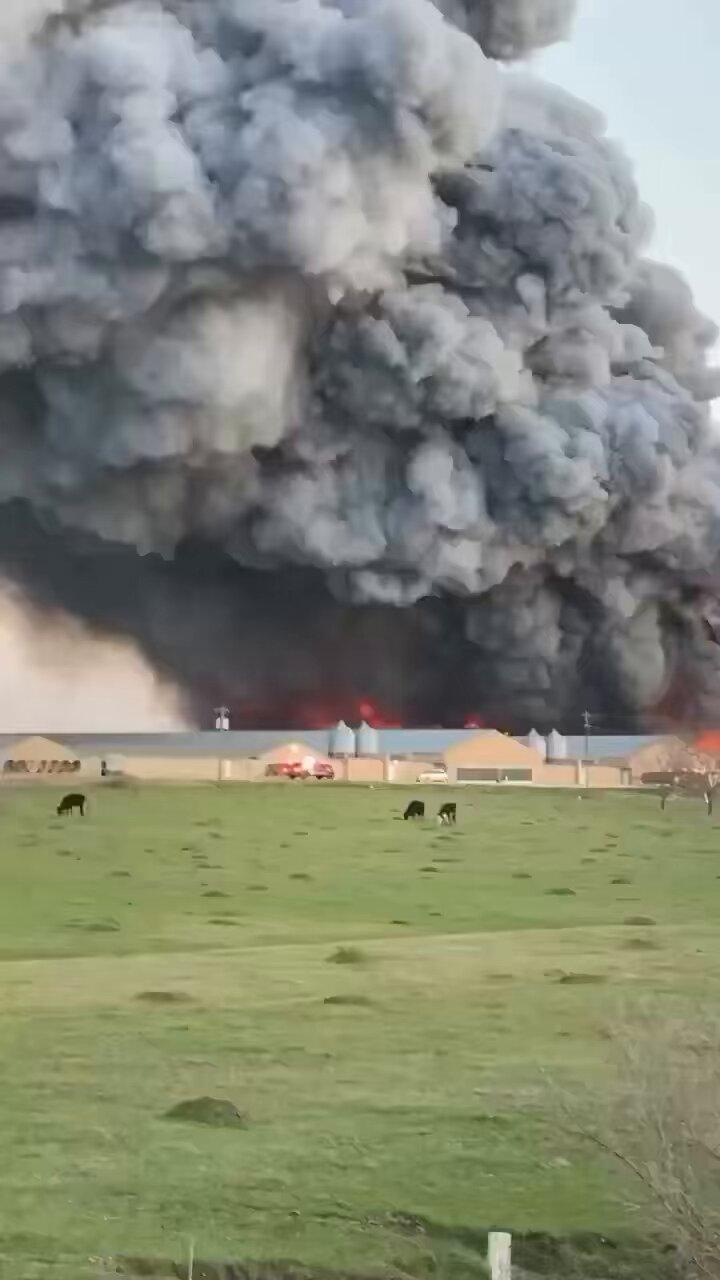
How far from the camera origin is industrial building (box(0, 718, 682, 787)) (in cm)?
7456

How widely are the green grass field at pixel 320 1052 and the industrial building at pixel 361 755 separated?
142 feet

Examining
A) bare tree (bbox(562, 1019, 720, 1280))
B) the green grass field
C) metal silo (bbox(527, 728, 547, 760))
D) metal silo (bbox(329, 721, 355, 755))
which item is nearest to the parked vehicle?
metal silo (bbox(329, 721, 355, 755))

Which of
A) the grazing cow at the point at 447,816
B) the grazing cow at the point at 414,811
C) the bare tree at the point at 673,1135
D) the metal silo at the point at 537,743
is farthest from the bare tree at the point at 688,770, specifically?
the bare tree at the point at 673,1135

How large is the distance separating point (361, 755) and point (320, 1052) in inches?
2638

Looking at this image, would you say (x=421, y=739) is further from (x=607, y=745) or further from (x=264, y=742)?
(x=607, y=745)

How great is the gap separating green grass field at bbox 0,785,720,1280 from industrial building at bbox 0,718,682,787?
1699 inches

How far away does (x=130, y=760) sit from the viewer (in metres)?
75.1

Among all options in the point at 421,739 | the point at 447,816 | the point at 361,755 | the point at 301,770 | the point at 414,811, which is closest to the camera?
the point at 447,816

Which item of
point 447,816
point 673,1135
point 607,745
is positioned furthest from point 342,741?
point 673,1135

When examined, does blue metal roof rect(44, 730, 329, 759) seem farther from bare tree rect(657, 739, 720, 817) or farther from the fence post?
the fence post

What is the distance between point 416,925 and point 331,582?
52.7 meters

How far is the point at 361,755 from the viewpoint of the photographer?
80.3m

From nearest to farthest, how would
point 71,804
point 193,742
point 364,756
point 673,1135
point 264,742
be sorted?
1. point 673,1135
2. point 71,804
3. point 193,742
4. point 264,742
5. point 364,756

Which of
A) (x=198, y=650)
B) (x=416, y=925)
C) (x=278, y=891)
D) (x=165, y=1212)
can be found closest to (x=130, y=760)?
(x=198, y=650)
